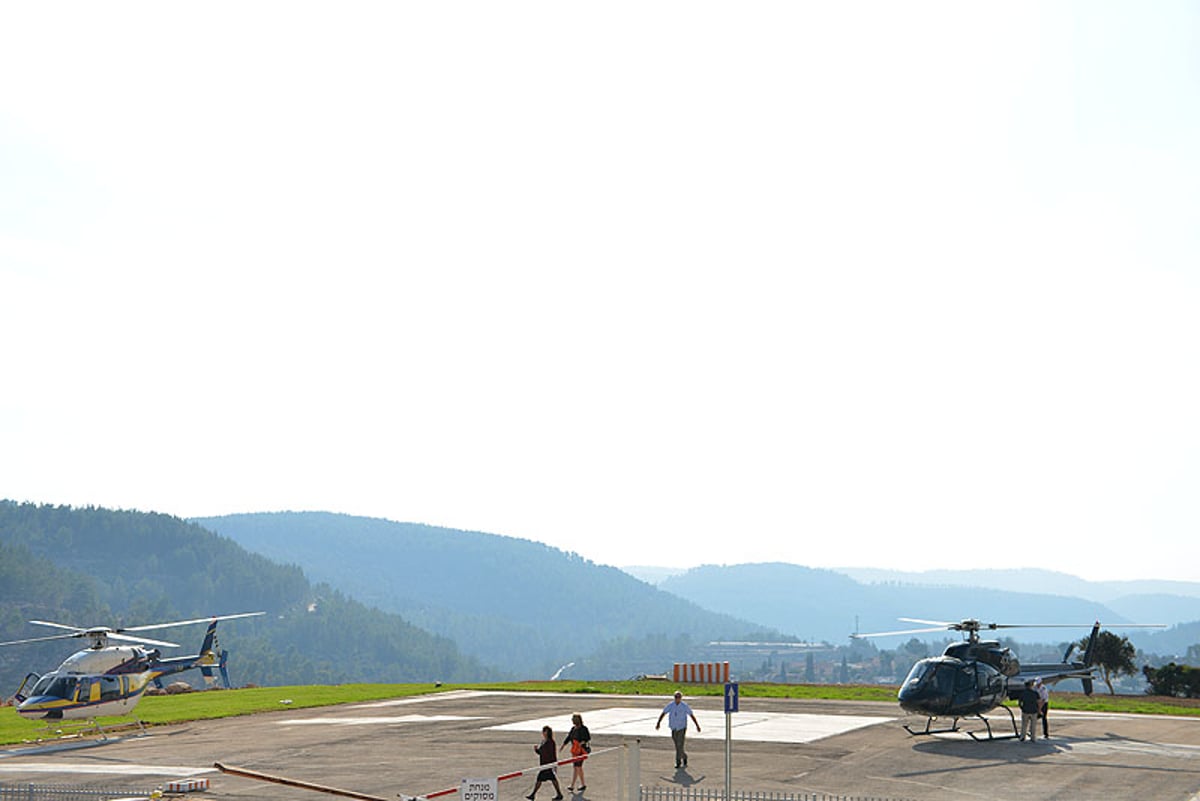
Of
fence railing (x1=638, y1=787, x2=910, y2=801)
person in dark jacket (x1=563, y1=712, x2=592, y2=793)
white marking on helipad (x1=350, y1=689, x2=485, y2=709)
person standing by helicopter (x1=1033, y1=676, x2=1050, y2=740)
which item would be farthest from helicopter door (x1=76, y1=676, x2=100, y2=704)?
person standing by helicopter (x1=1033, y1=676, x2=1050, y2=740)

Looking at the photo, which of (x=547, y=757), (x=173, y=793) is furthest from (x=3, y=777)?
(x=547, y=757)

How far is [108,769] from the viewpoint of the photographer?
32.2 m

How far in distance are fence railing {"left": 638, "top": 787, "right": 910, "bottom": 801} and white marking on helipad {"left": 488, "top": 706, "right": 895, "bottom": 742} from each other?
9.75 meters

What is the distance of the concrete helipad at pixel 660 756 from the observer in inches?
1056

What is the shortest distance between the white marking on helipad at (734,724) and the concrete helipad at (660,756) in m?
0.08

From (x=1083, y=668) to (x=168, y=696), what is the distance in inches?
1825

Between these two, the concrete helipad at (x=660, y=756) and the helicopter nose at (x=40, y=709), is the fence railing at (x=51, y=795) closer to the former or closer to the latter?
the concrete helipad at (x=660, y=756)

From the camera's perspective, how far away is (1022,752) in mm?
31828

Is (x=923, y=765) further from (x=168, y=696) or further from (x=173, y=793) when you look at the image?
(x=168, y=696)

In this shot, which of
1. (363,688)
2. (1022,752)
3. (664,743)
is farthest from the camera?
(363,688)

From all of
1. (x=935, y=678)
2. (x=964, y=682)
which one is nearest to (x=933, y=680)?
(x=935, y=678)

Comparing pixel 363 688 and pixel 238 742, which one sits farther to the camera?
pixel 363 688

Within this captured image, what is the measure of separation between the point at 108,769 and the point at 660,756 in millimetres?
15990

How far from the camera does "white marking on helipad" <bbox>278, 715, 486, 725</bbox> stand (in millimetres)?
42312
